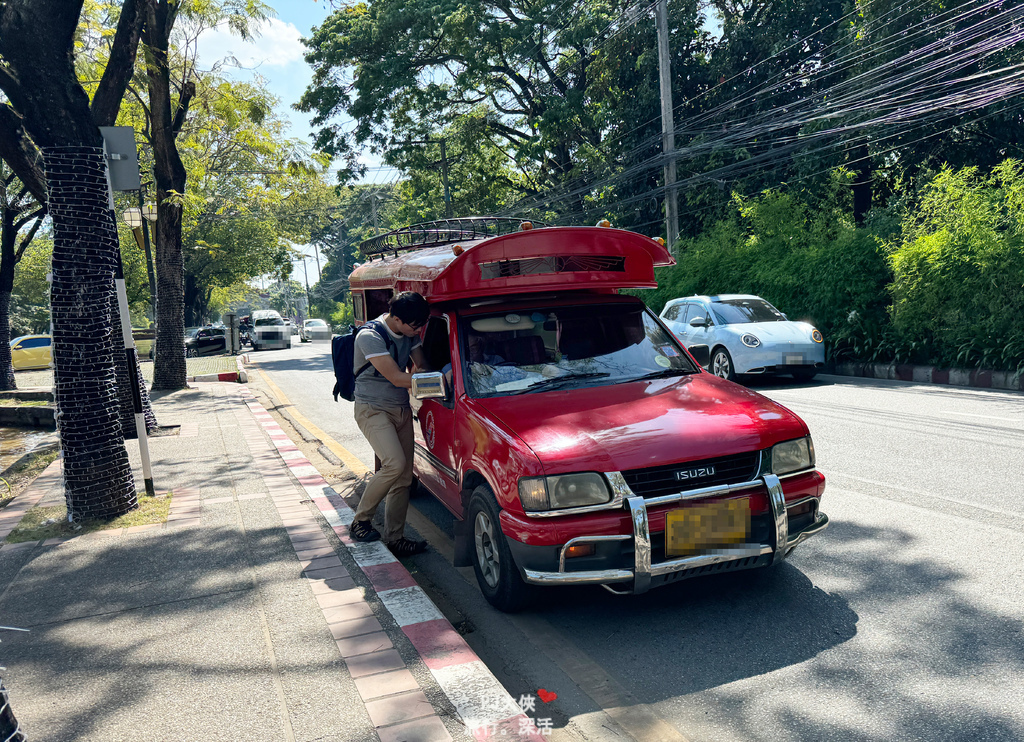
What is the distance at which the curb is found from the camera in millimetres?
11672

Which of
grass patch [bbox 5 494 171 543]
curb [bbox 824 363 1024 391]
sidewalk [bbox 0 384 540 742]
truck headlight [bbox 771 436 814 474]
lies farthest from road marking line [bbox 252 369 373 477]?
curb [bbox 824 363 1024 391]

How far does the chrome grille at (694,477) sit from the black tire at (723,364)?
8.59 meters

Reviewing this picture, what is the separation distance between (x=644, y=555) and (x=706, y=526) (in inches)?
13.8

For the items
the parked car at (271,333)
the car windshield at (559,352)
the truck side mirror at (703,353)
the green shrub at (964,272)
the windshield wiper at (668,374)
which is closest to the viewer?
the car windshield at (559,352)

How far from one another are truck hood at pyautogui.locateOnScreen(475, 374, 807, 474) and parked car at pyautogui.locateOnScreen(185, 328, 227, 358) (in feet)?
111

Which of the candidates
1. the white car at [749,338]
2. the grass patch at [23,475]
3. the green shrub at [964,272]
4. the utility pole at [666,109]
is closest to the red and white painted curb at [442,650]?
the grass patch at [23,475]

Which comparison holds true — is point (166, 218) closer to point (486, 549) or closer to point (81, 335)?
point (81, 335)

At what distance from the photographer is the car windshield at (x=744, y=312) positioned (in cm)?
1286

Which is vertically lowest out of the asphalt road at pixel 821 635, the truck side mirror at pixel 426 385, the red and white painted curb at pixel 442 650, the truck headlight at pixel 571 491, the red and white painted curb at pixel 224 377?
the asphalt road at pixel 821 635

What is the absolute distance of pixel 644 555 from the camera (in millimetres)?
3586

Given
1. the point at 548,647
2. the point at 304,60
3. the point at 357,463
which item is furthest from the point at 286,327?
the point at 548,647

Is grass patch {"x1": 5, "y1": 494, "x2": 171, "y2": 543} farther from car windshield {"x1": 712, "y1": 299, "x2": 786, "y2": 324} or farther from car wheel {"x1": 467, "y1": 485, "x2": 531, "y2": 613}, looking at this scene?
car windshield {"x1": 712, "y1": 299, "x2": 786, "y2": 324}

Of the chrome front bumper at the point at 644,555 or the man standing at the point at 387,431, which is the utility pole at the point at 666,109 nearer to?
the man standing at the point at 387,431

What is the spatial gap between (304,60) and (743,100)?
15684 millimetres
